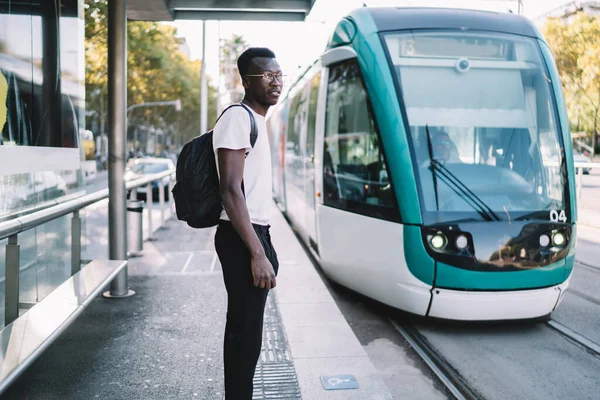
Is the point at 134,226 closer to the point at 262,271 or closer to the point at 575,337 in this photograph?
the point at 575,337

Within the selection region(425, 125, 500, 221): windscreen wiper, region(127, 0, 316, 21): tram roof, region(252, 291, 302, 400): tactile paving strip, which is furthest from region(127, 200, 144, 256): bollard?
region(425, 125, 500, 221): windscreen wiper

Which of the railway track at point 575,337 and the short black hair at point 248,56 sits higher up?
the short black hair at point 248,56

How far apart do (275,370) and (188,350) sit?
78cm

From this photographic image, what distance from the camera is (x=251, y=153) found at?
270 cm

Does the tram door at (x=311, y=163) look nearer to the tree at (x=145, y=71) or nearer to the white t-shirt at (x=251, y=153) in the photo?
the white t-shirt at (x=251, y=153)

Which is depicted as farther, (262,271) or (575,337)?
(575,337)

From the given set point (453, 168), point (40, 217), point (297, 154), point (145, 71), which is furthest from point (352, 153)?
point (145, 71)

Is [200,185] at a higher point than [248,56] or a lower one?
lower

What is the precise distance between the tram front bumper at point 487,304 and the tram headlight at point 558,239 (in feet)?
1.27

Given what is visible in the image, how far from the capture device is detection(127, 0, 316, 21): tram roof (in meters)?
7.34

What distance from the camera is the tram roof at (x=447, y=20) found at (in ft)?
18.9

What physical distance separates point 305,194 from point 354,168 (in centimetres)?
304

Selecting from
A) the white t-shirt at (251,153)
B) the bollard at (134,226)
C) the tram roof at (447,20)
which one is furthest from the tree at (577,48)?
the white t-shirt at (251,153)

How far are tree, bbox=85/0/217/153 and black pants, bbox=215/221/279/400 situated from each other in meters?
11.2
